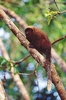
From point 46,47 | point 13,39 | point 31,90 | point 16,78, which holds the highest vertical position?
point 13,39

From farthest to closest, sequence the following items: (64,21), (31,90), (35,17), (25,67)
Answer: (25,67) < (31,90) < (35,17) < (64,21)

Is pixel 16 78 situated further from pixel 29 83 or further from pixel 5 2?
pixel 29 83

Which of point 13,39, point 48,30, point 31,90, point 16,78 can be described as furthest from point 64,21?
point 13,39

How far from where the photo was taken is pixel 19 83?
6.46 meters

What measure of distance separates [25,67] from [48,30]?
2416 millimetres

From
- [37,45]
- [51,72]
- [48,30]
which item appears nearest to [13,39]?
[48,30]

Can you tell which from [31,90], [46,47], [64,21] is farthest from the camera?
[31,90]

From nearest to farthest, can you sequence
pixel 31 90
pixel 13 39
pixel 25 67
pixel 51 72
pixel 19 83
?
pixel 51 72 < pixel 19 83 < pixel 31 90 < pixel 25 67 < pixel 13 39

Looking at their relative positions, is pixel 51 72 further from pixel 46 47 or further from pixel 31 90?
pixel 31 90

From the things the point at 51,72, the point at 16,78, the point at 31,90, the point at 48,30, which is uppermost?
the point at 48,30

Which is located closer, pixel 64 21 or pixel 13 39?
pixel 64 21

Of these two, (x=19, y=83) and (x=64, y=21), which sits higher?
(x=64, y=21)

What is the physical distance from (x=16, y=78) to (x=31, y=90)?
330 centimetres

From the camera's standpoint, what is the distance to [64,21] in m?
7.86
